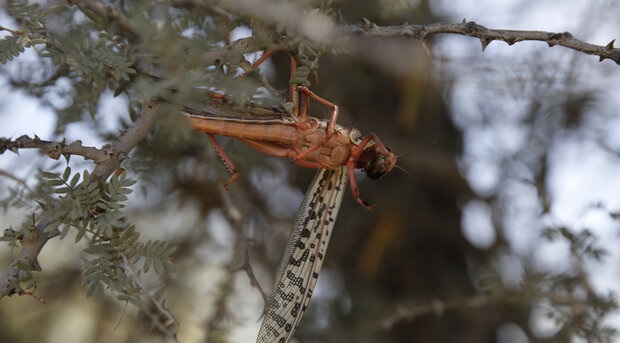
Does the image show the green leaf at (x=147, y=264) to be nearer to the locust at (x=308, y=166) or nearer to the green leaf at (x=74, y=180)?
the green leaf at (x=74, y=180)

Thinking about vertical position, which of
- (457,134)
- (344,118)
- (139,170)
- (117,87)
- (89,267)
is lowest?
(89,267)

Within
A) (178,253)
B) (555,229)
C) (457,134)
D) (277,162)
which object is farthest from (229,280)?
(457,134)

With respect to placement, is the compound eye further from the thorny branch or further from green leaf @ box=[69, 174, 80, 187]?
green leaf @ box=[69, 174, 80, 187]

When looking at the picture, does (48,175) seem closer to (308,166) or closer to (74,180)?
(74,180)

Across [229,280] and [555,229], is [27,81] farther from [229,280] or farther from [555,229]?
[555,229]

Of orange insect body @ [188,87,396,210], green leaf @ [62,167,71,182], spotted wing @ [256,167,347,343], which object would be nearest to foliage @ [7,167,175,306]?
green leaf @ [62,167,71,182]

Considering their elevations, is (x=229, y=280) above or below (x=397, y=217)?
below
